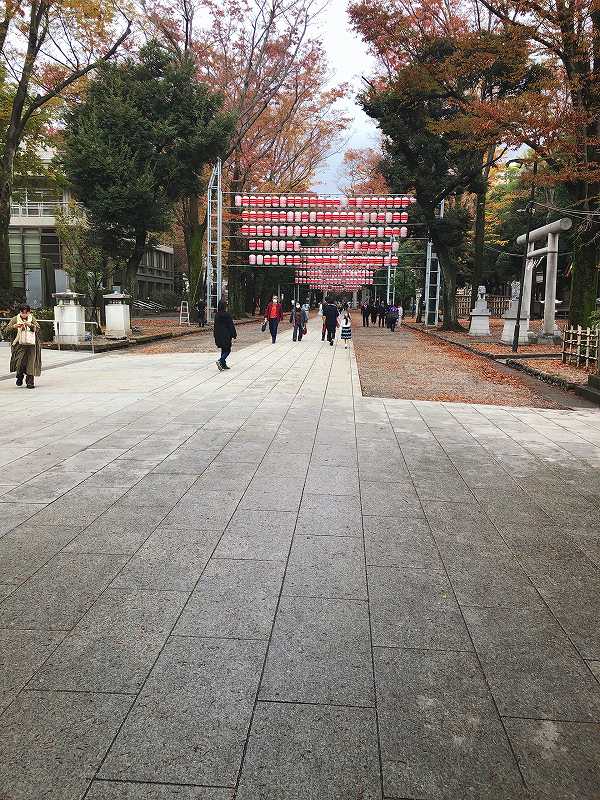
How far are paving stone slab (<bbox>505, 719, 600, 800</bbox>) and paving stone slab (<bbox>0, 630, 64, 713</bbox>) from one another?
193cm

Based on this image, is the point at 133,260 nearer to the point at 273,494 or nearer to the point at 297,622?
the point at 273,494

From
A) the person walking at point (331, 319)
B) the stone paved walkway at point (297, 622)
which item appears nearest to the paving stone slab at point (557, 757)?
the stone paved walkway at point (297, 622)

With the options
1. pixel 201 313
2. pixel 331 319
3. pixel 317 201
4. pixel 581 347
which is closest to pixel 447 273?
pixel 317 201

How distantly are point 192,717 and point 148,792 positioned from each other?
352 millimetres

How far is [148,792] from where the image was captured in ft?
6.36

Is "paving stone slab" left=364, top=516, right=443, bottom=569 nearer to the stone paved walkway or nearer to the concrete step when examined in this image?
the stone paved walkway

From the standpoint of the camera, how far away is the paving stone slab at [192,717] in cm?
203

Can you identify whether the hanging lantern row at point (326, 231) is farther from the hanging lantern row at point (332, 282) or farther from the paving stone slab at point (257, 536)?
the hanging lantern row at point (332, 282)

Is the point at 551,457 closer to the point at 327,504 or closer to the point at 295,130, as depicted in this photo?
the point at 327,504

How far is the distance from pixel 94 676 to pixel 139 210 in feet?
83.7

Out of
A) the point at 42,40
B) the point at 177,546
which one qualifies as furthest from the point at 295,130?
the point at 177,546

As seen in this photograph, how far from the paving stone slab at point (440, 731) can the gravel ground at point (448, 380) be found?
7883 mm

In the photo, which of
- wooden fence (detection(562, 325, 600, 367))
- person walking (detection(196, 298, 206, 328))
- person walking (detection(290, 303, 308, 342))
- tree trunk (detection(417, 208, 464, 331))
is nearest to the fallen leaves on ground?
wooden fence (detection(562, 325, 600, 367))

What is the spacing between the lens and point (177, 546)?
387 centimetres
